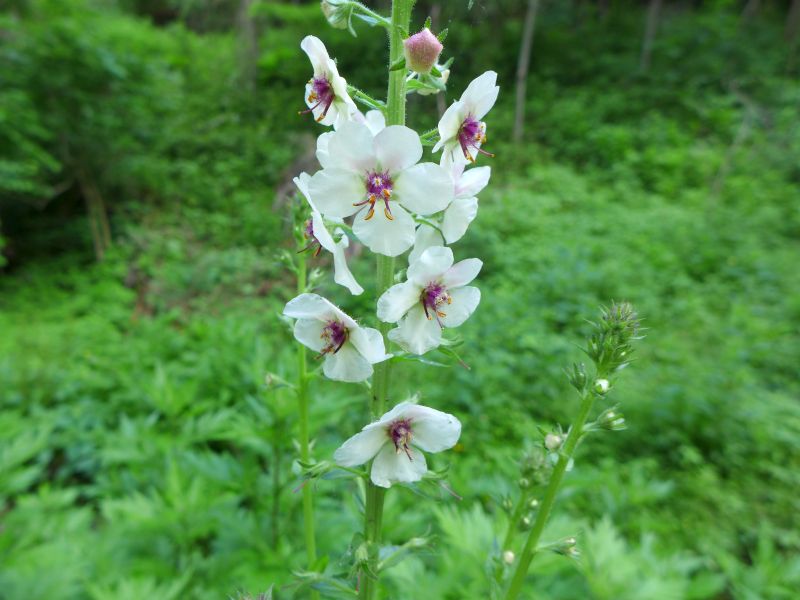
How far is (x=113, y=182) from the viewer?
33.3 ft

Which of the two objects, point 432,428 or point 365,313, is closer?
point 432,428

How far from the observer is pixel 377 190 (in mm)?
1174

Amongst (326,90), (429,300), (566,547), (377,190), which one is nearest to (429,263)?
(429,300)

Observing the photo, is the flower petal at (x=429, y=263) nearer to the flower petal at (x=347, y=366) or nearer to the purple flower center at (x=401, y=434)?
the flower petal at (x=347, y=366)

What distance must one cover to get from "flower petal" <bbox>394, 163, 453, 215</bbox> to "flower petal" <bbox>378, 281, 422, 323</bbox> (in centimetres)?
19

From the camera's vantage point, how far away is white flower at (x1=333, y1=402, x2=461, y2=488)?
4.00 ft

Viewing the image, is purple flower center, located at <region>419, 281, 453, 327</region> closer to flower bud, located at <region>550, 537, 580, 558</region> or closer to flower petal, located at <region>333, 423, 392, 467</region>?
flower petal, located at <region>333, 423, 392, 467</region>

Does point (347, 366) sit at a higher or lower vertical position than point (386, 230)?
lower

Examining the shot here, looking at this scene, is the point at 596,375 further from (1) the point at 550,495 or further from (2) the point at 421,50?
(2) the point at 421,50

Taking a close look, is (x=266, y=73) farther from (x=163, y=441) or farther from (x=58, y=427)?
(x=163, y=441)

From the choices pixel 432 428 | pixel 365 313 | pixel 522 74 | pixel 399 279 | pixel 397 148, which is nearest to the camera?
pixel 397 148

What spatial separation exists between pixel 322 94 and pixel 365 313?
5180 mm

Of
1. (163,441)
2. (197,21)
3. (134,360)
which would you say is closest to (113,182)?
(134,360)

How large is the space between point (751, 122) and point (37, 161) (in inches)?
686
